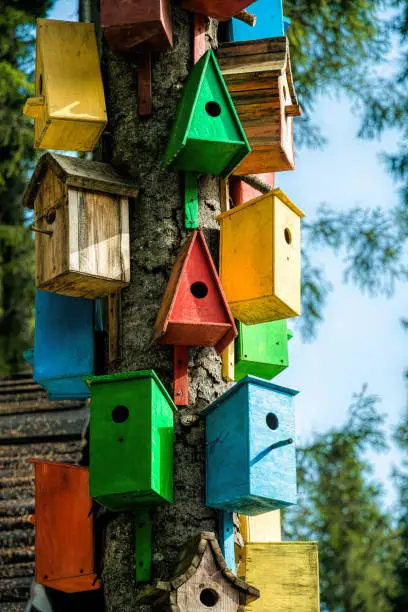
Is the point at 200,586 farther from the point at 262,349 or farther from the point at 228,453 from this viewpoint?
the point at 262,349

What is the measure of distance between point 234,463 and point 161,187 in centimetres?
103

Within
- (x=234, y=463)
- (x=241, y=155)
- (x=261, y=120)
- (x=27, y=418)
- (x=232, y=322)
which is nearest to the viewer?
(x=234, y=463)

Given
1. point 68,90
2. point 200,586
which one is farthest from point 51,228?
point 200,586

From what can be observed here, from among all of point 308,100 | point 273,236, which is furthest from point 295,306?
point 308,100

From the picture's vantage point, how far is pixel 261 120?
15.8 ft

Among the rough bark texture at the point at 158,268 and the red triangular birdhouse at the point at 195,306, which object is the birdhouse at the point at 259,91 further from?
the red triangular birdhouse at the point at 195,306

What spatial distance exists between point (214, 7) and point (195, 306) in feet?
3.74

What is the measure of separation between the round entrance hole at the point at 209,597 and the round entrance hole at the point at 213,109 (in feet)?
5.40

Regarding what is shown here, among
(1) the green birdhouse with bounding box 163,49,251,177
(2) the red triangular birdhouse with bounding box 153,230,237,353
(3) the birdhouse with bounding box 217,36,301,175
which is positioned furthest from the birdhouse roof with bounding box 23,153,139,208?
(3) the birdhouse with bounding box 217,36,301,175

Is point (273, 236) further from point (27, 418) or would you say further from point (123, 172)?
point (27, 418)

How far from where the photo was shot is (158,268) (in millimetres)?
4340

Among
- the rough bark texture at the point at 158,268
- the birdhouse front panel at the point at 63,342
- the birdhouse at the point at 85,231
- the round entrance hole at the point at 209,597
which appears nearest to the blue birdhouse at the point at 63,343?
the birdhouse front panel at the point at 63,342

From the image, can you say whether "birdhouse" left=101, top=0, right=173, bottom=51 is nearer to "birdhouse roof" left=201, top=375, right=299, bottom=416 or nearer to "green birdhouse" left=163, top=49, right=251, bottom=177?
"green birdhouse" left=163, top=49, right=251, bottom=177

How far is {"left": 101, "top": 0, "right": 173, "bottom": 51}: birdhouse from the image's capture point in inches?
175
